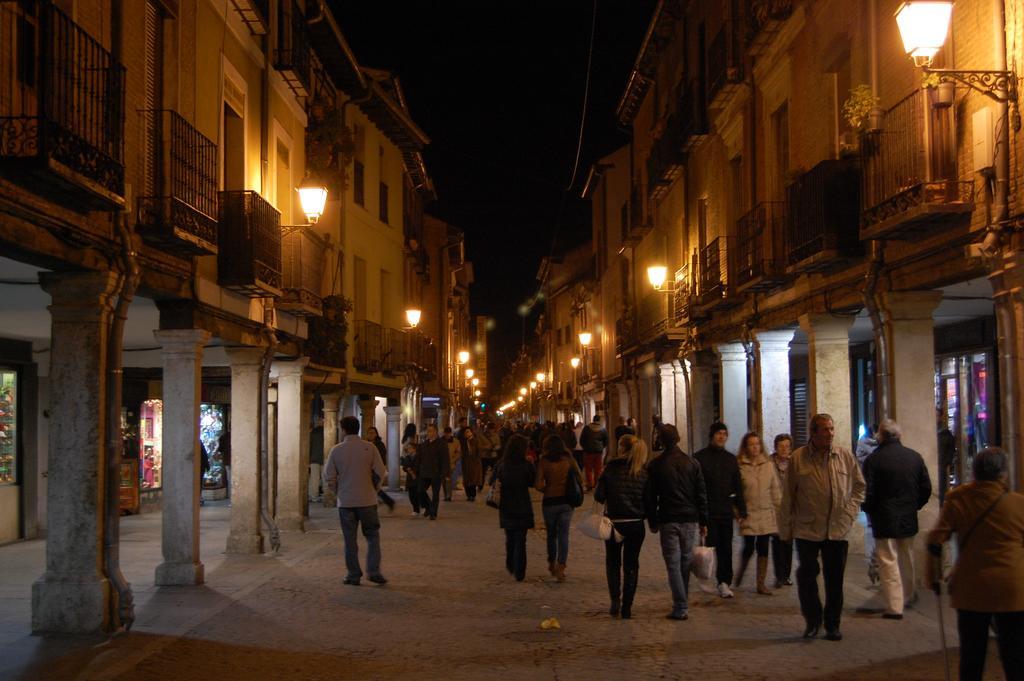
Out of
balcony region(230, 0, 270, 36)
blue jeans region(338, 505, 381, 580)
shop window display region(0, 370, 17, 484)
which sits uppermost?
balcony region(230, 0, 270, 36)

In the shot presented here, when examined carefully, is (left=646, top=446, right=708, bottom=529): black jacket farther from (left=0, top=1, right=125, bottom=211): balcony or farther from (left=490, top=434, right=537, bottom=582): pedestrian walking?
(left=0, top=1, right=125, bottom=211): balcony

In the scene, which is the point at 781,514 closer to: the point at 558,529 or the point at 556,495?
the point at 556,495

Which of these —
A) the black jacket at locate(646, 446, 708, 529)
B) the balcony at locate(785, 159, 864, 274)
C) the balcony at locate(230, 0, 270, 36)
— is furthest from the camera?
the balcony at locate(230, 0, 270, 36)

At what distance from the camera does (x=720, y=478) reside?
39.0 ft

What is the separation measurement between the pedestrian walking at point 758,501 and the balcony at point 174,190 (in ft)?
19.8

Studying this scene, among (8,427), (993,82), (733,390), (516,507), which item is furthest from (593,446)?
(993,82)

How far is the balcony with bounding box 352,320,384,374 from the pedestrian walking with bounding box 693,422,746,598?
48.9ft

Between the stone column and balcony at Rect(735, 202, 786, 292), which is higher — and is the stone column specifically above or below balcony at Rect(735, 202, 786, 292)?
below

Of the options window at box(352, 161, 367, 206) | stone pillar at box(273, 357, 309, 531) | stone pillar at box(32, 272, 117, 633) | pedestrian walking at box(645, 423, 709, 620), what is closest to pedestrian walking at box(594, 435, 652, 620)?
pedestrian walking at box(645, 423, 709, 620)

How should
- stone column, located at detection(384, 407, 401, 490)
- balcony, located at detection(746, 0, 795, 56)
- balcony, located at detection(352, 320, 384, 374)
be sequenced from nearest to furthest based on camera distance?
balcony, located at detection(746, 0, 795, 56)
balcony, located at detection(352, 320, 384, 374)
stone column, located at detection(384, 407, 401, 490)

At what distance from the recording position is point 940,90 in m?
9.70

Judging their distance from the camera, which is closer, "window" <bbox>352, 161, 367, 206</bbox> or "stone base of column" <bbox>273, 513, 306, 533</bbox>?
"stone base of column" <bbox>273, 513, 306, 533</bbox>

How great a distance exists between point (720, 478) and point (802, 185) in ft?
13.5

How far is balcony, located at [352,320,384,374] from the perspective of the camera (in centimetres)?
2616
